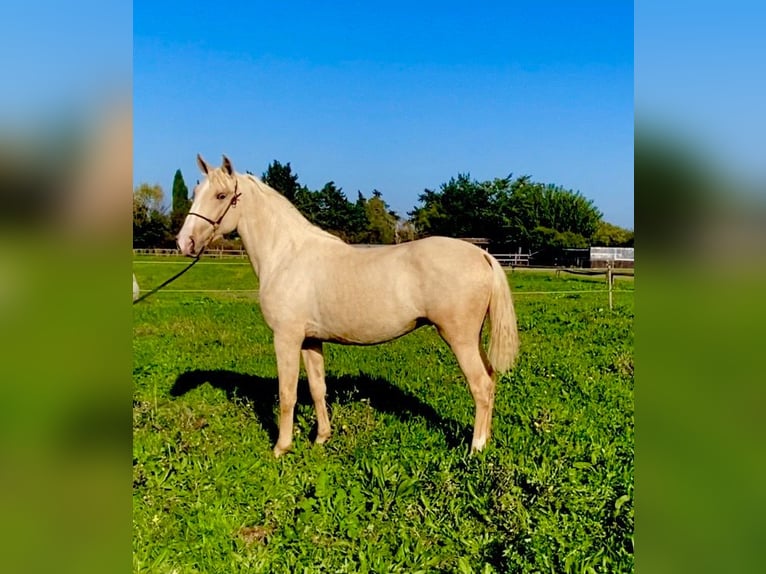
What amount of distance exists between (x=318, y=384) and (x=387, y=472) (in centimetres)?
115

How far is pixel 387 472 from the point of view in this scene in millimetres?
3596

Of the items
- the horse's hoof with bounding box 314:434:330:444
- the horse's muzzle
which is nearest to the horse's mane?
the horse's muzzle

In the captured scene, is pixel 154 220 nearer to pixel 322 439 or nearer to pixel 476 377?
pixel 322 439

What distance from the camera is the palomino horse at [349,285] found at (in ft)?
12.5

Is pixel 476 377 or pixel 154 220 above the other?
pixel 154 220

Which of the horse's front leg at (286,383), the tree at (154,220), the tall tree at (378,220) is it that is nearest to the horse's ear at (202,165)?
the horse's front leg at (286,383)

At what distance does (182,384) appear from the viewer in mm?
5938

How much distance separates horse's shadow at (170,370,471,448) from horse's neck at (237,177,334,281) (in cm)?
167

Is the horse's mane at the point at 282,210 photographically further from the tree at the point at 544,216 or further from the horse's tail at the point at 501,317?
the tree at the point at 544,216

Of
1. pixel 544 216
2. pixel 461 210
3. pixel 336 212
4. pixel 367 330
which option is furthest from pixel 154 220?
pixel 544 216

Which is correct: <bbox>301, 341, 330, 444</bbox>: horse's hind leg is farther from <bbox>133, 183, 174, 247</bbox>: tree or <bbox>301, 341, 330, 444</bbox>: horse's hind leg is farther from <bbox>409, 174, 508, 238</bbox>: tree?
<bbox>409, 174, 508, 238</bbox>: tree

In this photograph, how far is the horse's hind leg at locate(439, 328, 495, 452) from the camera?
3.83 m
